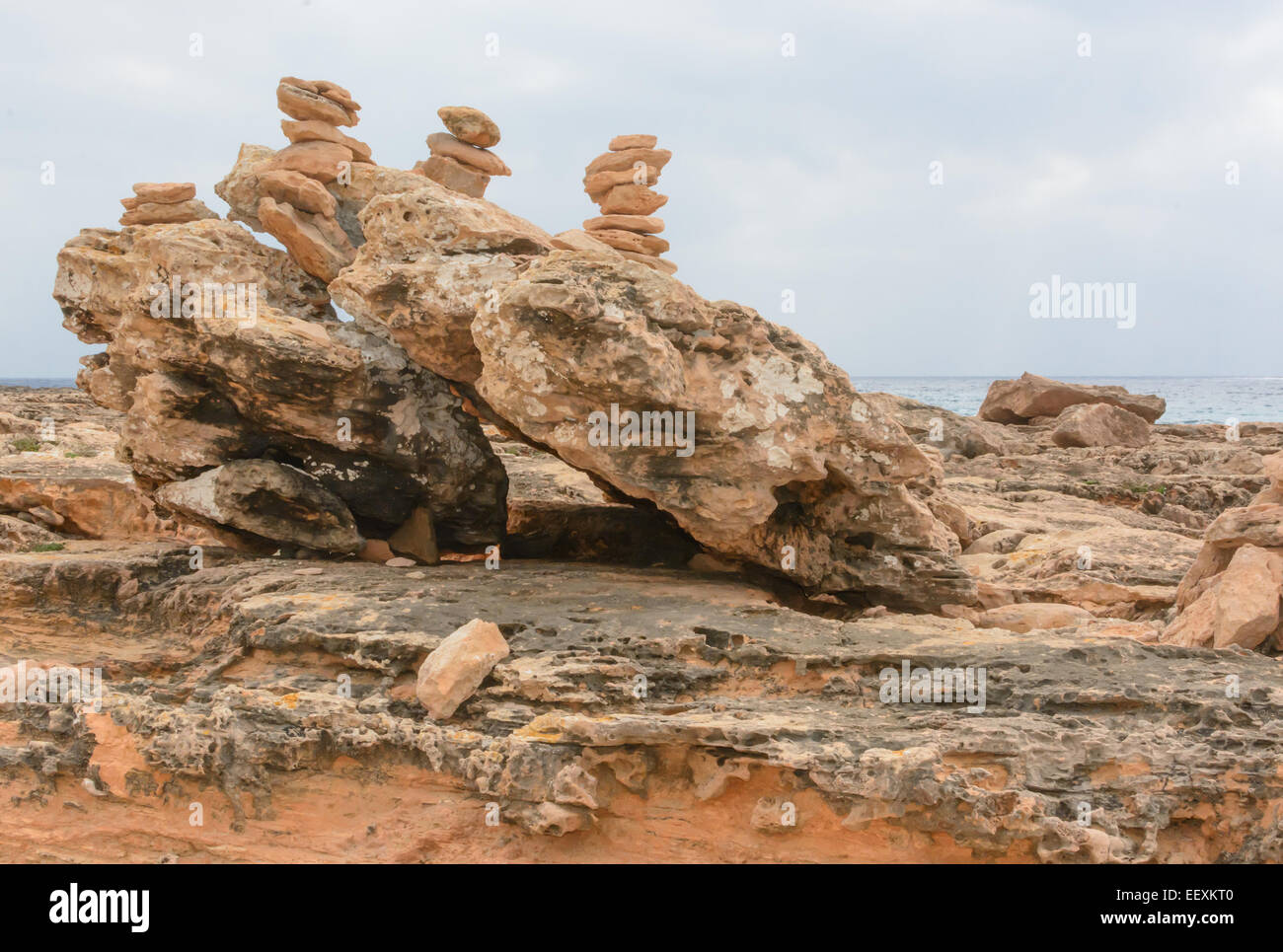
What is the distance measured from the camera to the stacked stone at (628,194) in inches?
583

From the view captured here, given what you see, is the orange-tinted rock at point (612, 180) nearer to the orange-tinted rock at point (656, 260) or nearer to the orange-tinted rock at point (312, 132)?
the orange-tinted rock at point (656, 260)

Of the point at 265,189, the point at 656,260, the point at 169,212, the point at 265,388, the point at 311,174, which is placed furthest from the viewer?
the point at 656,260

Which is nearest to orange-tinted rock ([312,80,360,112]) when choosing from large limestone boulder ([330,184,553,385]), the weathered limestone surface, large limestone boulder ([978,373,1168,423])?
large limestone boulder ([330,184,553,385])

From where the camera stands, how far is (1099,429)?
794 inches

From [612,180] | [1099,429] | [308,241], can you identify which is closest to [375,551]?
[308,241]

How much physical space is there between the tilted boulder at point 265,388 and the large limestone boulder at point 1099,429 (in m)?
15.2

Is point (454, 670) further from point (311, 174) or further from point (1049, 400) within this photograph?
point (1049, 400)

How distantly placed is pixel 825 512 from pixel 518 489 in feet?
10.4

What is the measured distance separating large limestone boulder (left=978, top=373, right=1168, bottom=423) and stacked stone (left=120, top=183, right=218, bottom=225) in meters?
19.8

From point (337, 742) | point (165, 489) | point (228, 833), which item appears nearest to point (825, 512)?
point (337, 742)

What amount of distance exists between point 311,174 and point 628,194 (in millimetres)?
4821

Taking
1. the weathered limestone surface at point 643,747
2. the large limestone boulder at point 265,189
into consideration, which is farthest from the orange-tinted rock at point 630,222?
the weathered limestone surface at point 643,747

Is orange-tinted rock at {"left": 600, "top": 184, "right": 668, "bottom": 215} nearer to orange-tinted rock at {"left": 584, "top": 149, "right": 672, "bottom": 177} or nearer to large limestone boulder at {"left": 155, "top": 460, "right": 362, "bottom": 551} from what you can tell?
orange-tinted rock at {"left": 584, "top": 149, "right": 672, "bottom": 177}

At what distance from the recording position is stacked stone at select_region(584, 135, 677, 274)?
1481cm
